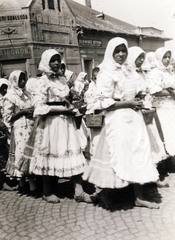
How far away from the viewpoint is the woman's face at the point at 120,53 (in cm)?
358

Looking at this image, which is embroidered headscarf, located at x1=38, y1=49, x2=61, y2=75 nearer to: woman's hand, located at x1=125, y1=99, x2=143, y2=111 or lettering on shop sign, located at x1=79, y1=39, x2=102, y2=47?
woman's hand, located at x1=125, y1=99, x2=143, y2=111

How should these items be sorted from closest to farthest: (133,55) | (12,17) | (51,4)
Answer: (133,55), (12,17), (51,4)

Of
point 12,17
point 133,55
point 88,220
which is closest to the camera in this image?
point 88,220

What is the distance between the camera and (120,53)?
3586 millimetres

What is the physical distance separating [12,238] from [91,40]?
17.6 metres

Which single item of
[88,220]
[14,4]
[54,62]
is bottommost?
[88,220]

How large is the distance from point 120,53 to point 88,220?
6.85 feet

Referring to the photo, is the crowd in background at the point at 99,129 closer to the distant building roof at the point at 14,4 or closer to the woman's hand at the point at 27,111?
the woman's hand at the point at 27,111

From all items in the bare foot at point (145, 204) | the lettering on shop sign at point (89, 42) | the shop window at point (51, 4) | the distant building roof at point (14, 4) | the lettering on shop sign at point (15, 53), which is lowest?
the bare foot at point (145, 204)

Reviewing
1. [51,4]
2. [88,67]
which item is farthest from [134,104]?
[88,67]

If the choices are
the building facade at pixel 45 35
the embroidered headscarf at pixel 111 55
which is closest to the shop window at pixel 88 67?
the building facade at pixel 45 35

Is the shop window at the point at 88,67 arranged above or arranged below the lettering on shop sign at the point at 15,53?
below

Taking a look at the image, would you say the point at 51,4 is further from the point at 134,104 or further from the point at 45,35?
the point at 134,104

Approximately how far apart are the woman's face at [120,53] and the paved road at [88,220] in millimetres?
1883
